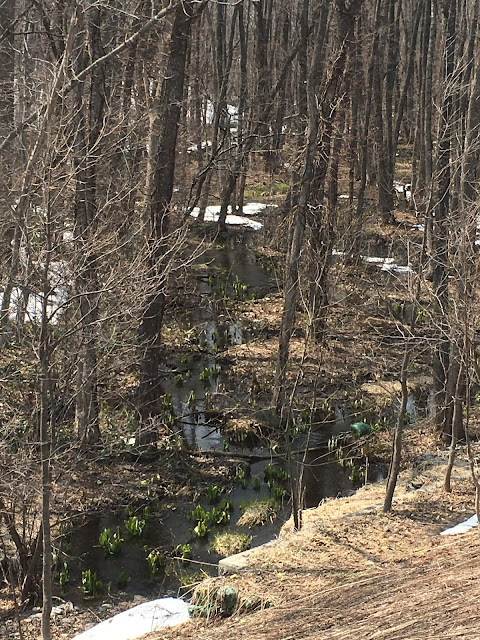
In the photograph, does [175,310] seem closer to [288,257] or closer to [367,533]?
[288,257]

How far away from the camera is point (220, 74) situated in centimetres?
2319

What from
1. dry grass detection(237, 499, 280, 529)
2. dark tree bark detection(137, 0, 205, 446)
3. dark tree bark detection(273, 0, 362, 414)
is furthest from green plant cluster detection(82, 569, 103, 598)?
dark tree bark detection(273, 0, 362, 414)

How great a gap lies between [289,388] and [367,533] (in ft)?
18.3

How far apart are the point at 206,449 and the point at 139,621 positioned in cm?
437

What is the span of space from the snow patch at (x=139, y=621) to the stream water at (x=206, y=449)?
0.78 meters

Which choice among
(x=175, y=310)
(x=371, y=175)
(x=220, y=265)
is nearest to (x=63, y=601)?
(x=175, y=310)

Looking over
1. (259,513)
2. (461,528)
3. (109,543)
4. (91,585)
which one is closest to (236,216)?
(259,513)

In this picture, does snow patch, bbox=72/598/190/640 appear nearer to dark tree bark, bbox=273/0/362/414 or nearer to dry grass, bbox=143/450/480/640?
dry grass, bbox=143/450/480/640

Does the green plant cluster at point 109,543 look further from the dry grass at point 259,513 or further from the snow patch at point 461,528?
the snow patch at point 461,528

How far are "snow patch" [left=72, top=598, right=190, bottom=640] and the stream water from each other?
0.78 meters

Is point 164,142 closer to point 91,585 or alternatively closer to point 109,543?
point 109,543

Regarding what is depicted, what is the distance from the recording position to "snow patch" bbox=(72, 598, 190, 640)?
6645 millimetres

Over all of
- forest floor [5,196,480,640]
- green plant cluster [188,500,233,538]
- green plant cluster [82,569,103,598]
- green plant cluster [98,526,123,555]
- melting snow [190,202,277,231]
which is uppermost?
melting snow [190,202,277,231]

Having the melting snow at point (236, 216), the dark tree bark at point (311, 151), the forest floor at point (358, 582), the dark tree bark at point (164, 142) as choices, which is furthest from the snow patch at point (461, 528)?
the melting snow at point (236, 216)
